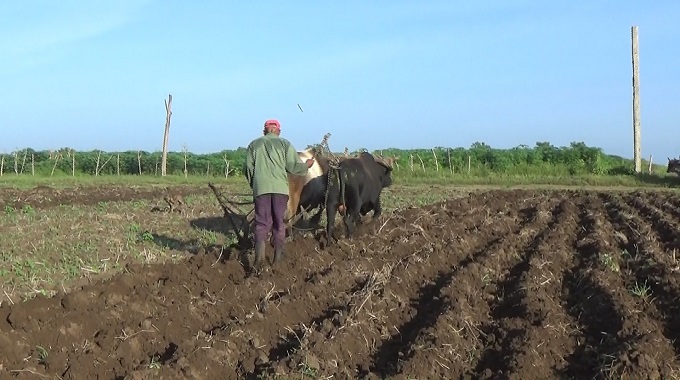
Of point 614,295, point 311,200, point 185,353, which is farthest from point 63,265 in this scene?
point 614,295

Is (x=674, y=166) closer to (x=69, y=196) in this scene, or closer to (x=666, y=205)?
(x=666, y=205)

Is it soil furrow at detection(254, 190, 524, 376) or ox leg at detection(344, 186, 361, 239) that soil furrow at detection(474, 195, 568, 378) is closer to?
soil furrow at detection(254, 190, 524, 376)

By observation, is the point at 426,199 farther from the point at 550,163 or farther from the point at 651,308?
the point at 550,163

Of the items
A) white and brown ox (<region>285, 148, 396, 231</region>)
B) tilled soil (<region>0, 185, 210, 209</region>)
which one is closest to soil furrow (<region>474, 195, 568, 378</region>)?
white and brown ox (<region>285, 148, 396, 231</region>)

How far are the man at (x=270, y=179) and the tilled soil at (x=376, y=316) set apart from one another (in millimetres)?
411

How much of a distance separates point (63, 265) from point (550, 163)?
→ 32201 millimetres

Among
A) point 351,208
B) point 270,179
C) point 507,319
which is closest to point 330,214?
point 351,208

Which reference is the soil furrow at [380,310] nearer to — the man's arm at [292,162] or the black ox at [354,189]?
the black ox at [354,189]

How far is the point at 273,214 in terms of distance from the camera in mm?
Result: 10156

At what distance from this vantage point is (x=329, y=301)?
8164mm

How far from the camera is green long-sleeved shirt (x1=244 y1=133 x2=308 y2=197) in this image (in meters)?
9.95

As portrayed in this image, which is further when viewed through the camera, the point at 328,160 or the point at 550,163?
the point at 550,163

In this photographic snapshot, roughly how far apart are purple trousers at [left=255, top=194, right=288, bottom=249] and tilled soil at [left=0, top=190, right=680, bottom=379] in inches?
15.3

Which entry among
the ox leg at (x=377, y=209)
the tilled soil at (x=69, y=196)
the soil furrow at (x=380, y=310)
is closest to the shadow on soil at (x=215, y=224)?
the ox leg at (x=377, y=209)
